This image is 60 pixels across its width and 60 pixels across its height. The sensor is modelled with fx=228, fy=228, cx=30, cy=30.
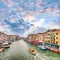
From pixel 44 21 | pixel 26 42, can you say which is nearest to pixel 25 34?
pixel 26 42

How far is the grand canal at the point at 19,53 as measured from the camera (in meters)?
5.19

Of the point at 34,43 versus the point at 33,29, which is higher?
the point at 33,29

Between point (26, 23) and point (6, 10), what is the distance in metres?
0.57

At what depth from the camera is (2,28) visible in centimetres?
534

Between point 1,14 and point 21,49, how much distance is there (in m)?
0.95

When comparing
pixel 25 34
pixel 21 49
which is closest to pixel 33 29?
pixel 25 34

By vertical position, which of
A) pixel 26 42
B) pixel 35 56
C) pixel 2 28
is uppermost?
pixel 2 28

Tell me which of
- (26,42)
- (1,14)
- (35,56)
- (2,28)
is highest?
(1,14)

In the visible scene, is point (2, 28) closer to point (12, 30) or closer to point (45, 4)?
point (12, 30)

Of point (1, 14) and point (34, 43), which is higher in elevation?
point (1, 14)

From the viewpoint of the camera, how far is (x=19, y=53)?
5.25 meters

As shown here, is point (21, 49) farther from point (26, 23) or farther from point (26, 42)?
point (26, 23)

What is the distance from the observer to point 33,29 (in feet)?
17.4

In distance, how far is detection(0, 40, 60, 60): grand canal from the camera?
5191mm
